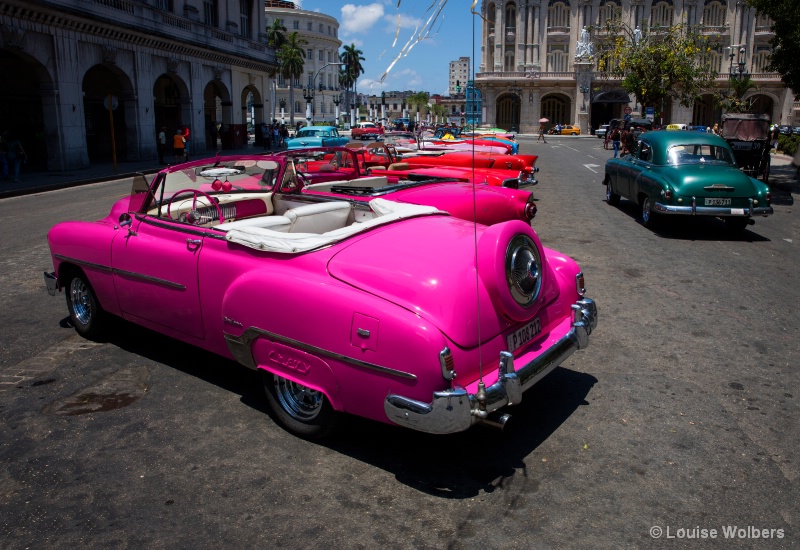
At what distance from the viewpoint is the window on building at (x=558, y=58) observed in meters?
74.9

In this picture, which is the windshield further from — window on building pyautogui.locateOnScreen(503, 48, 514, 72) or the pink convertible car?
window on building pyautogui.locateOnScreen(503, 48, 514, 72)

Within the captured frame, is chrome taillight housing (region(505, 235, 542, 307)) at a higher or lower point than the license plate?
higher

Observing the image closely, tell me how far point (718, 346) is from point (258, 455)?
12.9 ft

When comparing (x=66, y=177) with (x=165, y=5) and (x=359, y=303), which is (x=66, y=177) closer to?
(x=165, y=5)

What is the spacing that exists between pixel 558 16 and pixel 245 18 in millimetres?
45300

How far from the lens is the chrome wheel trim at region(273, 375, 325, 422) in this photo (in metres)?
3.94

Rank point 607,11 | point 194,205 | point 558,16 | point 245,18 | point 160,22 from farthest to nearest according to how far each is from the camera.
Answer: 1. point 558,16
2. point 607,11
3. point 245,18
4. point 160,22
5. point 194,205

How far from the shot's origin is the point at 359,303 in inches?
135

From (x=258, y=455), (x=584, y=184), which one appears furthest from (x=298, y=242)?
(x=584, y=184)

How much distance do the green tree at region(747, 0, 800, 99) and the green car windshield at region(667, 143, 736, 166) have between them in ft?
24.9

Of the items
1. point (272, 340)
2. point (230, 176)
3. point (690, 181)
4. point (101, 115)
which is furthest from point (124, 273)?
point (101, 115)

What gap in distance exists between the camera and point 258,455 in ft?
12.3

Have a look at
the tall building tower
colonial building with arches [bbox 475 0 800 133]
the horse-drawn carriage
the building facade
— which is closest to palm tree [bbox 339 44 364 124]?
the building facade

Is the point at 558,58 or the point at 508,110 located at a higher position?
the point at 558,58
